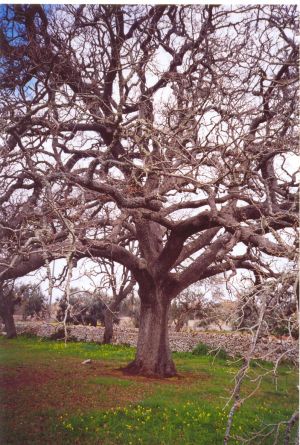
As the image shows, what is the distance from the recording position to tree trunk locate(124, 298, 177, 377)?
36.4ft

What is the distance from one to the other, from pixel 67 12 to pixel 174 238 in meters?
5.17

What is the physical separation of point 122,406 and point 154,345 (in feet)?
12.2

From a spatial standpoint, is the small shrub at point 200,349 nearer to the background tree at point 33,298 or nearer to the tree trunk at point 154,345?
the tree trunk at point 154,345

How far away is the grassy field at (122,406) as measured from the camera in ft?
20.0

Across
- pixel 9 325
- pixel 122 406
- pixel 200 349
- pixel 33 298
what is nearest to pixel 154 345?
pixel 122 406

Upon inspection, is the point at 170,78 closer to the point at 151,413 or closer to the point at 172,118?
the point at 172,118

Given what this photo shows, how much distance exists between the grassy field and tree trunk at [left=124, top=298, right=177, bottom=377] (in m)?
0.46

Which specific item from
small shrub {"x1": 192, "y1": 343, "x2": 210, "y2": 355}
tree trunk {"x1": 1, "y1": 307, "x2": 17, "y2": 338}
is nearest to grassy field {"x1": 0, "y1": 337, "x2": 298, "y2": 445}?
small shrub {"x1": 192, "y1": 343, "x2": 210, "y2": 355}

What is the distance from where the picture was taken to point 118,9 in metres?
8.73

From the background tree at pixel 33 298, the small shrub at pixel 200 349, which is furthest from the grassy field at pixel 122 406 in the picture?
the small shrub at pixel 200 349

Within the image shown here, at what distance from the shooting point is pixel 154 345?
1126 cm

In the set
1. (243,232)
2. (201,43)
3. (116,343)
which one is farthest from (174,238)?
(116,343)

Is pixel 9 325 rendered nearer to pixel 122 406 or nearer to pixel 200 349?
pixel 200 349

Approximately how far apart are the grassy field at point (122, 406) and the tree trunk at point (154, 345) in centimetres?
46
